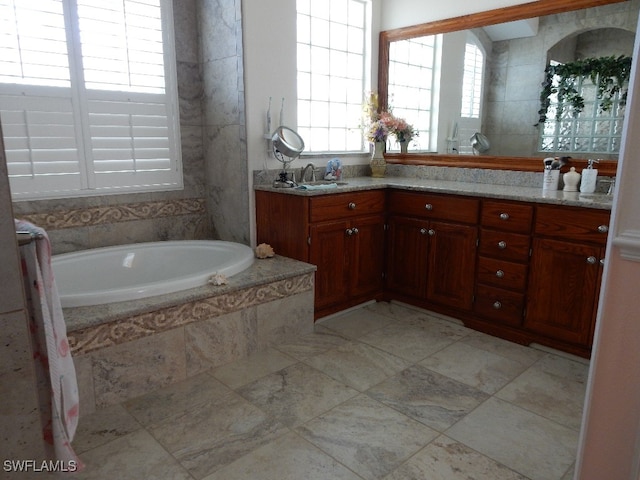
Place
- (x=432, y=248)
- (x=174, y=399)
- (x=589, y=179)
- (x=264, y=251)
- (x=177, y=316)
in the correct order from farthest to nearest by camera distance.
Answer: (x=432, y=248)
(x=264, y=251)
(x=589, y=179)
(x=177, y=316)
(x=174, y=399)

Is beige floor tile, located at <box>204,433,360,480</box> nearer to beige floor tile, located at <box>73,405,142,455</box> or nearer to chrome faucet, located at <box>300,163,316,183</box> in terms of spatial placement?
beige floor tile, located at <box>73,405,142,455</box>

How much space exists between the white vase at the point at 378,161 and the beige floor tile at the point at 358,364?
157cm

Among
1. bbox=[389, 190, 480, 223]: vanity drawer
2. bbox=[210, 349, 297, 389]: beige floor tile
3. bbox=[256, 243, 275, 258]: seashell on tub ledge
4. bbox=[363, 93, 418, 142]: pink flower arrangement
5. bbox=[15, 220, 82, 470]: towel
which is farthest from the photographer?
bbox=[363, 93, 418, 142]: pink flower arrangement

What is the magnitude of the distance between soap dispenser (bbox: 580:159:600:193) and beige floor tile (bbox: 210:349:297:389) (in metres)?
1.95

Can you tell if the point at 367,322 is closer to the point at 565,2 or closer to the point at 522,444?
the point at 522,444

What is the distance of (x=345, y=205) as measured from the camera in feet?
9.99

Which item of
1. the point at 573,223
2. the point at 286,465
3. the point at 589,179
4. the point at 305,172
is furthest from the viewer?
the point at 305,172

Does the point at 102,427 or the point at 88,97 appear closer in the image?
the point at 102,427

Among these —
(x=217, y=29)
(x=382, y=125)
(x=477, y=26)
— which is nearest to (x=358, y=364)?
(x=382, y=125)

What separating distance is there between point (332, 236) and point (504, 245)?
3.44 ft

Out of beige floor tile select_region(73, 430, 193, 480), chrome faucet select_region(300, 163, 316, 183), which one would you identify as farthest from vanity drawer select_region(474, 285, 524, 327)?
beige floor tile select_region(73, 430, 193, 480)

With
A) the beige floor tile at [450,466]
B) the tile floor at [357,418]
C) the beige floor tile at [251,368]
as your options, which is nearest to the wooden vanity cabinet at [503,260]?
the tile floor at [357,418]

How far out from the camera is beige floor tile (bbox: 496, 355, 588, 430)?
6.90 ft

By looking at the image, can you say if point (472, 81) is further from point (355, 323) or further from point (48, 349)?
point (48, 349)
